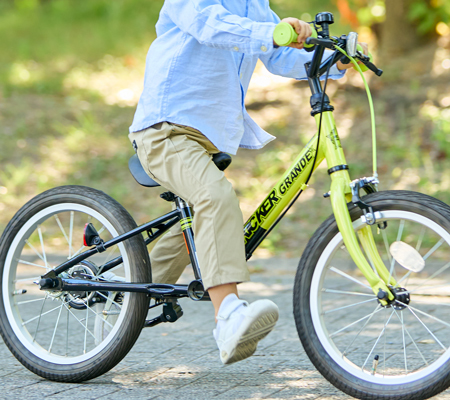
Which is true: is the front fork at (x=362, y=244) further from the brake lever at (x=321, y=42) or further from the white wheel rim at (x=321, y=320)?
the brake lever at (x=321, y=42)

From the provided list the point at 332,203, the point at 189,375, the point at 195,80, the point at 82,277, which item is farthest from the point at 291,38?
the point at 189,375

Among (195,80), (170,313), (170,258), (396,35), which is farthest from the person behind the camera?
(396,35)

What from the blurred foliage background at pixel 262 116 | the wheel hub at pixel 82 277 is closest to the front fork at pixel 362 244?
the wheel hub at pixel 82 277

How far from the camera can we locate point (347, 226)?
2.27 metres

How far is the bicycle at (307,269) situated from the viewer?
2.24 m

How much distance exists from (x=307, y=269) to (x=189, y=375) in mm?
800

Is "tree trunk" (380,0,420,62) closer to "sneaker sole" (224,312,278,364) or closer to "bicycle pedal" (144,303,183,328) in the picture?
"bicycle pedal" (144,303,183,328)

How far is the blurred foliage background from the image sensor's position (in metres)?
6.75

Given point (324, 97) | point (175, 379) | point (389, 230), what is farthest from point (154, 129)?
point (389, 230)

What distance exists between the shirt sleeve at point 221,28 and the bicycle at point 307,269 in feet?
0.31

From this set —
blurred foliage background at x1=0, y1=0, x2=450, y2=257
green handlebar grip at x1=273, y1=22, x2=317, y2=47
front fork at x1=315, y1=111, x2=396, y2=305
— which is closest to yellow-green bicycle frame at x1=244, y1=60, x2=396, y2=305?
front fork at x1=315, y1=111, x2=396, y2=305

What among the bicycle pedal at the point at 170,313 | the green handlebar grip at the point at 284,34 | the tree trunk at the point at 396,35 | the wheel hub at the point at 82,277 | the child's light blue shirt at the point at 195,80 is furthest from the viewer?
the tree trunk at the point at 396,35

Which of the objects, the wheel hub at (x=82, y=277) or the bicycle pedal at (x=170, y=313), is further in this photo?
the wheel hub at (x=82, y=277)

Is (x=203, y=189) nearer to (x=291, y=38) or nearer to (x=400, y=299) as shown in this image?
(x=291, y=38)
